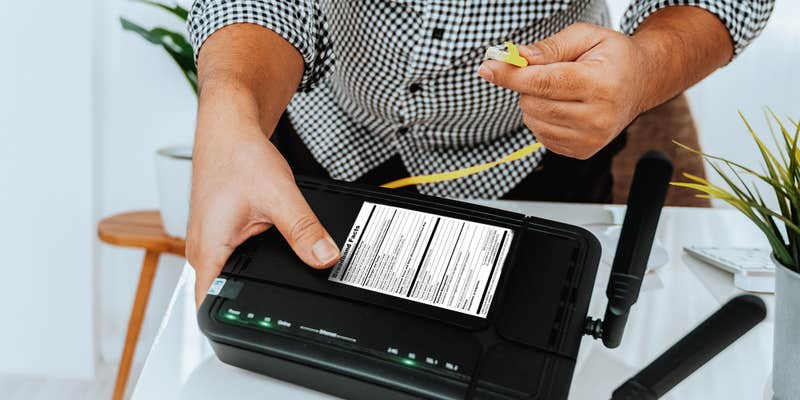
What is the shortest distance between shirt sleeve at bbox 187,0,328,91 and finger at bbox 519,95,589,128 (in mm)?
246

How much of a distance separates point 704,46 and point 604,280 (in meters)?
0.30

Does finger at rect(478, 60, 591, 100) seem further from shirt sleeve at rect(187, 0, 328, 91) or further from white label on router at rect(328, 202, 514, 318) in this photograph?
shirt sleeve at rect(187, 0, 328, 91)

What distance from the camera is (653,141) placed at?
143 cm

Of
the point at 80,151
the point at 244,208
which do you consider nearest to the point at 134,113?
the point at 80,151

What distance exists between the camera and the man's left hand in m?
0.56

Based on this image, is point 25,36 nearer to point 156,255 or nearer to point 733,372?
point 156,255

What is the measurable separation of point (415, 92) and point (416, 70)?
1.6 inches

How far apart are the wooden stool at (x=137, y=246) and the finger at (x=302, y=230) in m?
1.18

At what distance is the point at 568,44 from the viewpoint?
58 cm

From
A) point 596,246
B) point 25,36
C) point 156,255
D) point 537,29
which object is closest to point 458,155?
point 537,29

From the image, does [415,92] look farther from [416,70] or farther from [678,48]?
[678,48]

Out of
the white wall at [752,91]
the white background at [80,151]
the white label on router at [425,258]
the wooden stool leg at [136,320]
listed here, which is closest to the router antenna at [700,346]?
the white label on router at [425,258]

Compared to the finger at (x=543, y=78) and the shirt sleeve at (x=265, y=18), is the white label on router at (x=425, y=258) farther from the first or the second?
the shirt sleeve at (x=265, y=18)

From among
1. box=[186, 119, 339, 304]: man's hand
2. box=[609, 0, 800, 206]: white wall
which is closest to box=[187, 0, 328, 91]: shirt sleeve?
box=[186, 119, 339, 304]: man's hand
